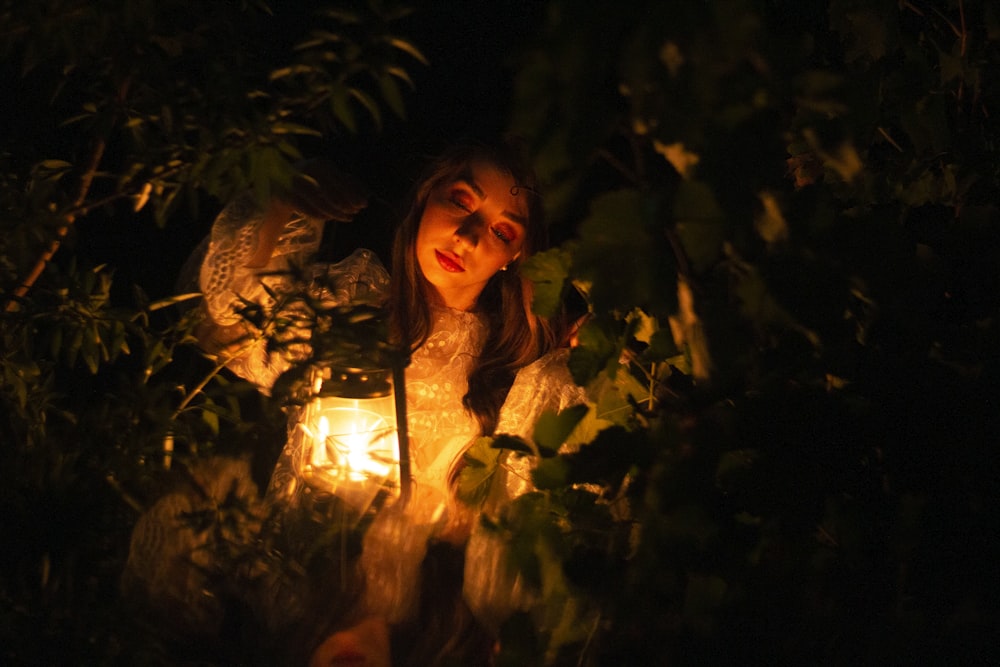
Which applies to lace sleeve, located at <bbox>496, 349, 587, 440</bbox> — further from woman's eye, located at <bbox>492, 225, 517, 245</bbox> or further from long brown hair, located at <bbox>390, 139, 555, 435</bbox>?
woman's eye, located at <bbox>492, 225, 517, 245</bbox>

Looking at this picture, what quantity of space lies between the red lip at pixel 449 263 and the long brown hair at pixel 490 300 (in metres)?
0.08

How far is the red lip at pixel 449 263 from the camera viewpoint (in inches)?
73.9

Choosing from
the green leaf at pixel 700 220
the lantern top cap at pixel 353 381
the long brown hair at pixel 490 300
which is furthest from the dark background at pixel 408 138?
the green leaf at pixel 700 220

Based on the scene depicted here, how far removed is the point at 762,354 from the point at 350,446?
2.85 feet

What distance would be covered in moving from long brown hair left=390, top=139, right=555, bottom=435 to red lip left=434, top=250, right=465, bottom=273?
0.27 ft

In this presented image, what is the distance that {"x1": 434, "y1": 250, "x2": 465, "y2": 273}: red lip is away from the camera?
1.88 metres

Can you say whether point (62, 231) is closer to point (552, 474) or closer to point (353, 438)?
point (353, 438)

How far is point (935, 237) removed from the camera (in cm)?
117

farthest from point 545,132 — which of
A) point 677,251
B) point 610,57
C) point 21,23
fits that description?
point 21,23

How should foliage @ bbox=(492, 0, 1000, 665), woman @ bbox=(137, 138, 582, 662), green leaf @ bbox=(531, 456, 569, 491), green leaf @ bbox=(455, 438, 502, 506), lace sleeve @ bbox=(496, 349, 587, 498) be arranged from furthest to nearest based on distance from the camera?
lace sleeve @ bbox=(496, 349, 587, 498) → woman @ bbox=(137, 138, 582, 662) → green leaf @ bbox=(455, 438, 502, 506) → green leaf @ bbox=(531, 456, 569, 491) → foliage @ bbox=(492, 0, 1000, 665)

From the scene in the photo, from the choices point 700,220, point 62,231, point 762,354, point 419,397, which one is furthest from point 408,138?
point 700,220

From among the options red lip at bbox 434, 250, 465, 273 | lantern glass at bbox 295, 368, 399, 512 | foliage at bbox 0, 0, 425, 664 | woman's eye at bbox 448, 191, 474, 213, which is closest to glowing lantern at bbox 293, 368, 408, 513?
lantern glass at bbox 295, 368, 399, 512

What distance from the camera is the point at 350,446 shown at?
1650mm

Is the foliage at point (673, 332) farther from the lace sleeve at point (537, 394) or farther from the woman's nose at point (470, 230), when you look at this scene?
the woman's nose at point (470, 230)
